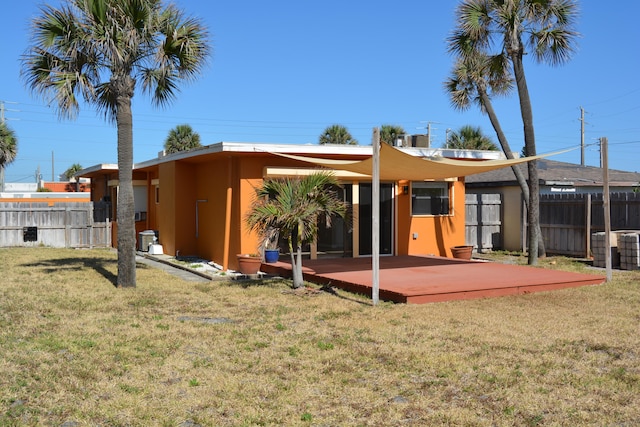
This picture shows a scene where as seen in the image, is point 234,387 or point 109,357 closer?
point 234,387

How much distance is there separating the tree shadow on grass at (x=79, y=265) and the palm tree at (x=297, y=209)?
384 cm

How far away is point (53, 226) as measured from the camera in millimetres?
20656

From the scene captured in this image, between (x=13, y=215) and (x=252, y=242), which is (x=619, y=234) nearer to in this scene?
(x=252, y=242)

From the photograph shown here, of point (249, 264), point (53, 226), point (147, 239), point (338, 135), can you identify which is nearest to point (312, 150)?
point (249, 264)

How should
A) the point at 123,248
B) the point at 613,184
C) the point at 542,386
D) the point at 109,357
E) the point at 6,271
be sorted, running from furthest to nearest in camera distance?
the point at 613,184, the point at 6,271, the point at 123,248, the point at 109,357, the point at 542,386

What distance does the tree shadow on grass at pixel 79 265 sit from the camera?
12960mm

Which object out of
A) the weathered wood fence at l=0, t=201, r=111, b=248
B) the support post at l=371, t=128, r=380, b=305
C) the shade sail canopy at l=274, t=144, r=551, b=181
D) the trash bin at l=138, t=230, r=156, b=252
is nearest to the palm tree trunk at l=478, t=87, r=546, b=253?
the shade sail canopy at l=274, t=144, r=551, b=181

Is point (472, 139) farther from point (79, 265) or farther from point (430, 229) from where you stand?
point (79, 265)

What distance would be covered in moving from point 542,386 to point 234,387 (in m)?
2.58

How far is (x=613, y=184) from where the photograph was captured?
19844 mm

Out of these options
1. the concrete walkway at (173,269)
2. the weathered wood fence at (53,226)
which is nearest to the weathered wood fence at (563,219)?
the concrete walkway at (173,269)

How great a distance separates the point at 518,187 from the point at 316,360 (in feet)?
46.8

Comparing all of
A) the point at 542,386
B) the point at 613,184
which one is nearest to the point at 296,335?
the point at 542,386

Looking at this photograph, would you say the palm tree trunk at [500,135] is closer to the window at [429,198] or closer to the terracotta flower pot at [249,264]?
the window at [429,198]
